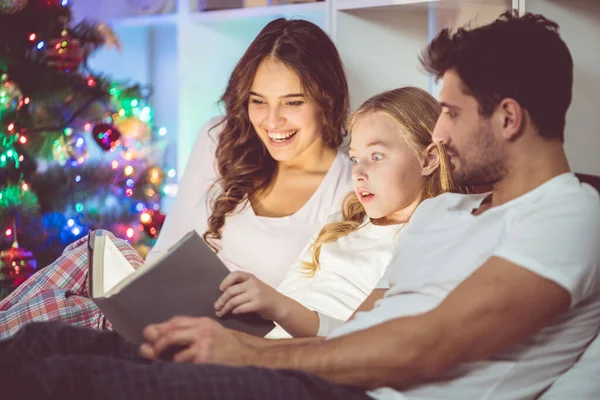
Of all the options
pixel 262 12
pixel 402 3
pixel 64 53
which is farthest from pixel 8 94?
pixel 402 3

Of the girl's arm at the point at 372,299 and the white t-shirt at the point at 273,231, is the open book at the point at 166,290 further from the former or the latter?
the white t-shirt at the point at 273,231

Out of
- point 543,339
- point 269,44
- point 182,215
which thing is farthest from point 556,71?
point 182,215

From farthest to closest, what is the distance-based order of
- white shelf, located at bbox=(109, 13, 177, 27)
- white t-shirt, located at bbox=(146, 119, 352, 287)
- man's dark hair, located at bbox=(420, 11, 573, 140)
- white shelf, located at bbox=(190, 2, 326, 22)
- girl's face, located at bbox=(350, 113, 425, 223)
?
white shelf, located at bbox=(109, 13, 177, 27)
white shelf, located at bbox=(190, 2, 326, 22)
white t-shirt, located at bbox=(146, 119, 352, 287)
girl's face, located at bbox=(350, 113, 425, 223)
man's dark hair, located at bbox=(420, 11, 573, 140)

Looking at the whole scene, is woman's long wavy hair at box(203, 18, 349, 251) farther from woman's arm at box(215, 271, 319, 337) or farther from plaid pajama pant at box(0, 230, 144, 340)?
woman's arm at box(215, 271, 319, 337)

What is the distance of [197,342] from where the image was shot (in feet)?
4.30

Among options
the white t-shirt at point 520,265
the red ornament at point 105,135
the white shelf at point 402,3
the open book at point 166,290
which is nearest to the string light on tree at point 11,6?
the red ornament at point 105,135

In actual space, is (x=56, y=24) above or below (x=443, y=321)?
above

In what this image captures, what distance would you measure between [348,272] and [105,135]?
1505mm

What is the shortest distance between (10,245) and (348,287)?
1507 millimetres

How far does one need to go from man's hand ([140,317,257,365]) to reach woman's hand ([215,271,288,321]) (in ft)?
0.59

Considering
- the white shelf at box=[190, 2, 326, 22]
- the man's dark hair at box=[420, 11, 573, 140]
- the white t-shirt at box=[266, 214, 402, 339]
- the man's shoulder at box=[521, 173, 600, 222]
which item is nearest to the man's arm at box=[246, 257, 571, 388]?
the man's shoulder at box=[521, 173, 600, 222]

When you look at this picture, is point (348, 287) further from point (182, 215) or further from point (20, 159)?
point (20, 159)

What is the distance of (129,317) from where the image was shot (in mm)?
1417

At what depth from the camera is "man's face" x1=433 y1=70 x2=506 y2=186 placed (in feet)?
4.30
